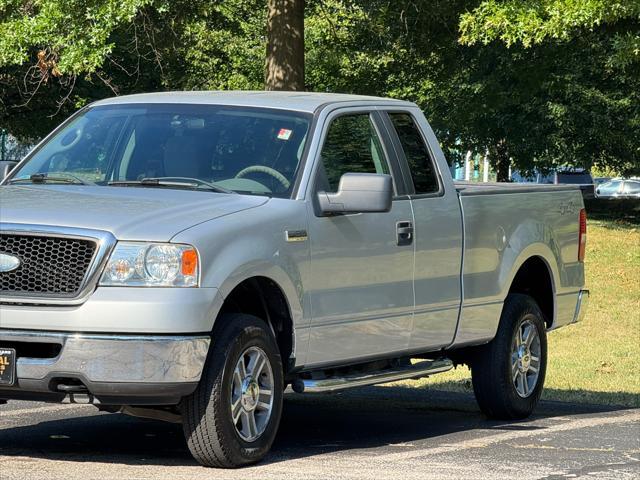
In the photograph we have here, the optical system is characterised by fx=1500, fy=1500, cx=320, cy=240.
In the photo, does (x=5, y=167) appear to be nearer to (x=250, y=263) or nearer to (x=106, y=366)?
(x=250, y=263)

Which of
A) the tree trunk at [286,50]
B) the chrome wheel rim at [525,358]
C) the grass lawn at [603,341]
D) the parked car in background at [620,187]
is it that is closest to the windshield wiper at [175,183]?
the chrome wheel rim at [525,358]

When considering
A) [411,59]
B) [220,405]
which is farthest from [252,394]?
[411,59]

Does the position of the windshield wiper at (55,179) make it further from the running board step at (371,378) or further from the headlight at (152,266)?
the running board step at (371,378)

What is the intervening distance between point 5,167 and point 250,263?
220 cm

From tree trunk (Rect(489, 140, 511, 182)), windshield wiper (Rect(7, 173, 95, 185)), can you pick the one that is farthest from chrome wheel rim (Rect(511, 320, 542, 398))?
tree trunk (Rect(489, 140, 511, 182))

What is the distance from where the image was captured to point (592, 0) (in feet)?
62.8

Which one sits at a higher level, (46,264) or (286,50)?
(286,50)

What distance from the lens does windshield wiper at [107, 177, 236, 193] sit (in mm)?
8125

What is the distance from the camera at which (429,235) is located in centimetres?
923

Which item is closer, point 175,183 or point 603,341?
point 175,183

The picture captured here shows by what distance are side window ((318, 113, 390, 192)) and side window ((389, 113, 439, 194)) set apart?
290mm

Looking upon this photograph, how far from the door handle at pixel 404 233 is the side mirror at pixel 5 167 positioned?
2340mm

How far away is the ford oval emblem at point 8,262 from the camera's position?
7215 millimetres

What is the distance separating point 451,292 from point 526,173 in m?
34.0
